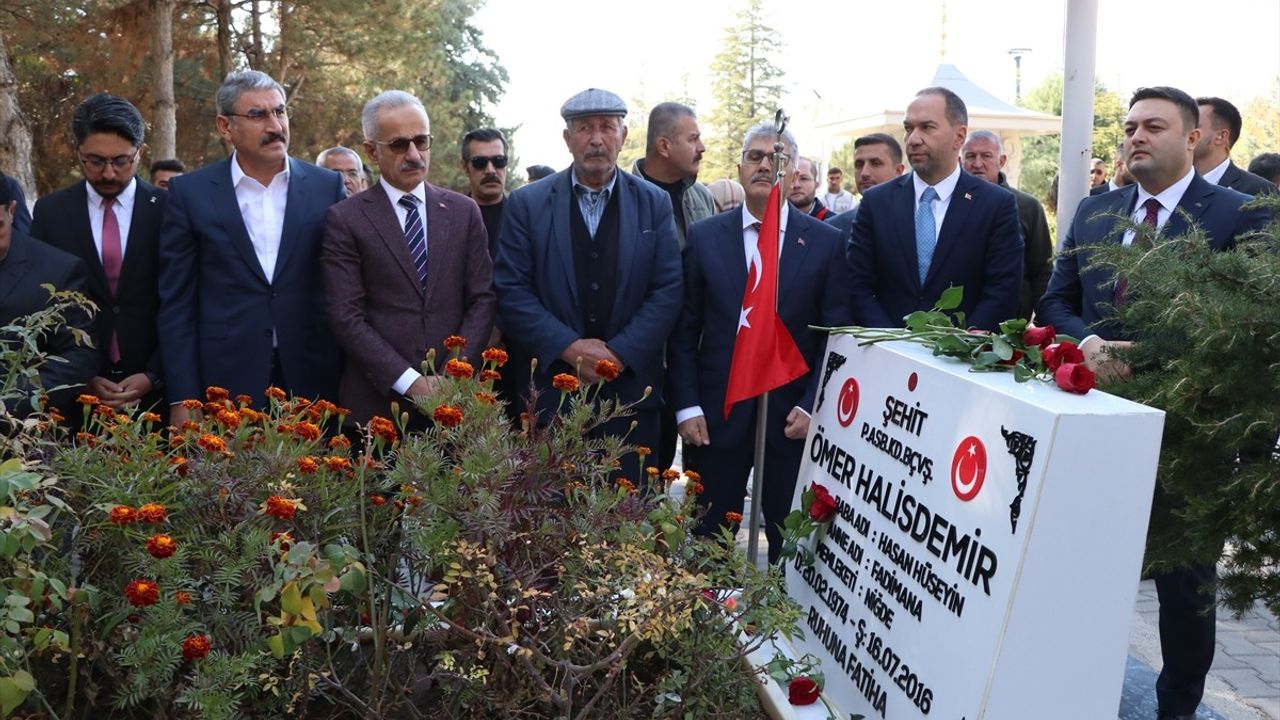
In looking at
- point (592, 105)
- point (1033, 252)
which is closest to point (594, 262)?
point (592, 105)

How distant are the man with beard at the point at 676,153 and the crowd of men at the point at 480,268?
1158 millimetres

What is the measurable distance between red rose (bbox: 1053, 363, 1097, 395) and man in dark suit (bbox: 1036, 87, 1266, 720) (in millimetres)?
1472

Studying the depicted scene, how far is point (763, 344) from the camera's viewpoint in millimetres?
3852

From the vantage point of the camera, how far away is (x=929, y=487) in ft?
8.43

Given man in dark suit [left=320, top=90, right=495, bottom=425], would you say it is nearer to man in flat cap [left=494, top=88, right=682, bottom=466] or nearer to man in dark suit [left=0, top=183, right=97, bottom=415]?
man in flat cap [left=494, top=88, right=682, bottom=466]

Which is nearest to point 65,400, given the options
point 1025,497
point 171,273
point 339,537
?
point 171,273

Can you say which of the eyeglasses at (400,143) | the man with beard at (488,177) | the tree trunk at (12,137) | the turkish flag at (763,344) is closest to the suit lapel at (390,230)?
the eyeglasses at (400,143)

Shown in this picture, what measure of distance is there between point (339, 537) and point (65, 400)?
7.22ft

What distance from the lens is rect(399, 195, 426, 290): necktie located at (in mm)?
4500

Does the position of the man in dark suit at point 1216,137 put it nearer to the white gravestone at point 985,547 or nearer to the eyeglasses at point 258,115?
the white gravestone at point 985,547

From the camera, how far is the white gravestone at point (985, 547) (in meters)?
2.11

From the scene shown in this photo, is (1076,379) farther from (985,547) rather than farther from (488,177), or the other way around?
(488,177)

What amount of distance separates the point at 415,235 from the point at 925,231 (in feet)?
6.51

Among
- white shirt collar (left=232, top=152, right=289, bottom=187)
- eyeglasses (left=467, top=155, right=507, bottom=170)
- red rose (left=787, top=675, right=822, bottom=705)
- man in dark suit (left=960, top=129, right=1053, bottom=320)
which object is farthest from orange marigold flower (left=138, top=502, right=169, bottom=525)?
man in dark suit (left=960, top=129, right=1053, bottom=320)
